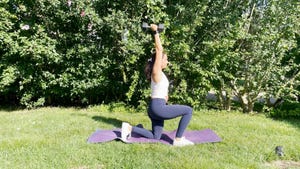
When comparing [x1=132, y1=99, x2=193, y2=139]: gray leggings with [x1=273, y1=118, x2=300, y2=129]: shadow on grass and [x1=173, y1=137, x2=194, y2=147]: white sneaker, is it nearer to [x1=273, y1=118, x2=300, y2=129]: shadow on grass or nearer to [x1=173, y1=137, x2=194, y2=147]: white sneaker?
[x1=173, y1=137, x2=194, y2=147]: white sneaker

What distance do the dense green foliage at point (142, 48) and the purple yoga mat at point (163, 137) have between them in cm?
189

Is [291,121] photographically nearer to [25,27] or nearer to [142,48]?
[142,48]

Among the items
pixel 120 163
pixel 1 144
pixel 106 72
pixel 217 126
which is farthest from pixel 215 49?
pixel 1 144

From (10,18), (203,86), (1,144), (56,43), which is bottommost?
(1,144)

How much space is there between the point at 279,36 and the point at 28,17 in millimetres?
5391

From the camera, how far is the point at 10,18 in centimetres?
726

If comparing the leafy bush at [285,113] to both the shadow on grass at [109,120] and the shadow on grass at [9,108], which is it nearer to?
the shadow on grass at [109,120]

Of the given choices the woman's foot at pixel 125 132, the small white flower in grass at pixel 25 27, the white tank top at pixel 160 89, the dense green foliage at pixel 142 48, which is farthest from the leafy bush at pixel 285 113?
the small white flower in grass at pixel 25 27

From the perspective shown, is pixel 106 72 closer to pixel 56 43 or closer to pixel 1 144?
pixel 56 43

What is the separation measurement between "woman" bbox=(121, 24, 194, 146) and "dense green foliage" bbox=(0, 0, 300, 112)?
6.09 ft

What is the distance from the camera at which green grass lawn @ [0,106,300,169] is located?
416cm

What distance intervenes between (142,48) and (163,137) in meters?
2.34

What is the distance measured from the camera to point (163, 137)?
525 cm

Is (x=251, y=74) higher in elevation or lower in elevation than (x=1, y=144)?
higher
